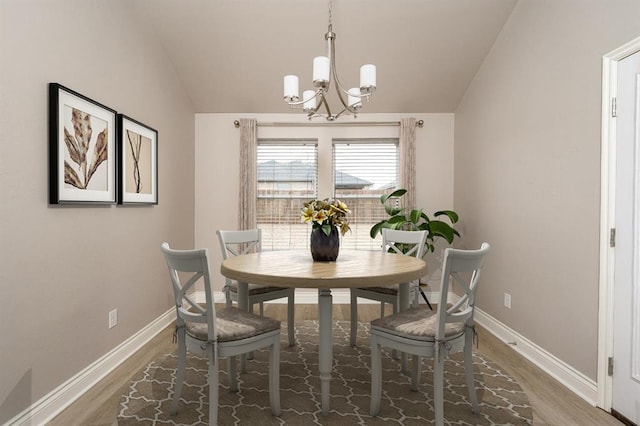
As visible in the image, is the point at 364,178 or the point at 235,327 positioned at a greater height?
the point at 364,178

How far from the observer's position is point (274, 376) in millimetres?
1935

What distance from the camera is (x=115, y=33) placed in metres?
2.64

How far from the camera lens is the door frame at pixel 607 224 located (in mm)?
2055

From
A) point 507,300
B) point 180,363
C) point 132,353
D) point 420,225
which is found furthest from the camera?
point 420,225

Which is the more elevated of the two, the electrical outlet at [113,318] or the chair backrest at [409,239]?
the chair backrest at [409,239]

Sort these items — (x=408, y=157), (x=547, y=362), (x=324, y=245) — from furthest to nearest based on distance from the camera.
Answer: (x=408, y=157), (x=547, y=362), (x=324, y=245)

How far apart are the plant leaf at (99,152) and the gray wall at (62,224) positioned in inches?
9.4

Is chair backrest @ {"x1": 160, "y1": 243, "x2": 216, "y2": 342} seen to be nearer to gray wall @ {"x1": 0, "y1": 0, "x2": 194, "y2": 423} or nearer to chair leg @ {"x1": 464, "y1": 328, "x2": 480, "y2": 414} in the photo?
gray wall @ {"x1": 0, "y1": 0, "x2": 194, "y2": 423}

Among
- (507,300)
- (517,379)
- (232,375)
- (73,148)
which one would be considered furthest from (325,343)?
(507,300)

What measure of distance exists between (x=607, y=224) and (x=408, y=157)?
2.38 meters

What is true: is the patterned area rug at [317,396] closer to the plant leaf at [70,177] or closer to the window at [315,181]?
the plant leaf at [70,177]

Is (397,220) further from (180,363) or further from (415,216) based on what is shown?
(180,363)

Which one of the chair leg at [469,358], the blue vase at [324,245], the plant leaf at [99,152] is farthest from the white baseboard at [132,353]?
the blue vase at [324,245]

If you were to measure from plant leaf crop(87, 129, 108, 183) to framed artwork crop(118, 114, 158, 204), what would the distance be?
0.16 m
